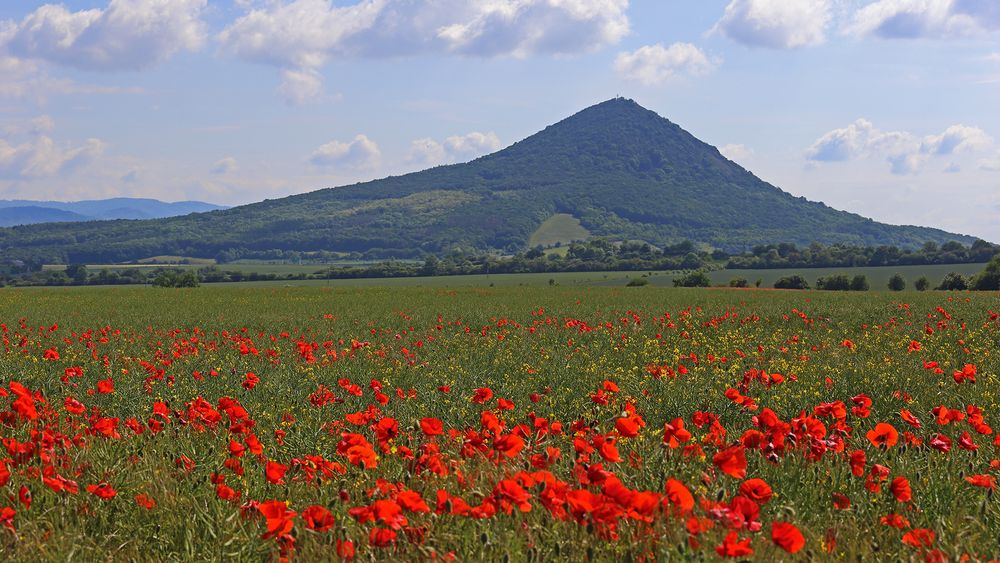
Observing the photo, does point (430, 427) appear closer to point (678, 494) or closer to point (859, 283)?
point (678, 494)

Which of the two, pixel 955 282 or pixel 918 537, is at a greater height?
pixel 918 537

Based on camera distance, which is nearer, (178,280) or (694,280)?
(694,280)

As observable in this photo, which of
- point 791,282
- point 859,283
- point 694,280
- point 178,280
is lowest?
point 178,280

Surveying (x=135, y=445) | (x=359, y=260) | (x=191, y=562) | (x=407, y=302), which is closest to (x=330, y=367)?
(x=135, y=445)

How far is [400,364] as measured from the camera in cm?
1002

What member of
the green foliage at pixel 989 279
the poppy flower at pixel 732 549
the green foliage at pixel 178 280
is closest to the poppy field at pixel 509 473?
the poppy flower at pixel 732 549

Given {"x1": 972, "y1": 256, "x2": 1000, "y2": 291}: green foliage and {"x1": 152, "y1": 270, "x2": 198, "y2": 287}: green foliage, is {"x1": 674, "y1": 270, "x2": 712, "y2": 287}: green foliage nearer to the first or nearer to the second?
{"x1": 972, "y1": 256, "x2": 1000, "y2": 291}: green foliage

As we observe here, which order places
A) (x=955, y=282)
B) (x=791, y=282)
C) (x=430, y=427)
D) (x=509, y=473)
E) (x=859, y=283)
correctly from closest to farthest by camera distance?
1. (x=430, y=427)
2. (x=509, y=473)
3. (x=955, y=282)
4. (x=859, y=283)
5. (x=791, y=282)

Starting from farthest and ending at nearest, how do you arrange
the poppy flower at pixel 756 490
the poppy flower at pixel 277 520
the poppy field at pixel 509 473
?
the poppy field at pixel 509 473, the poppy flower at pixel 756 490, the poppy flower at pixel 277 520

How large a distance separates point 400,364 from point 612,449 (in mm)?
7217

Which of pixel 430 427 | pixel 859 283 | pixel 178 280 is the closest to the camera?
pixel 430 427

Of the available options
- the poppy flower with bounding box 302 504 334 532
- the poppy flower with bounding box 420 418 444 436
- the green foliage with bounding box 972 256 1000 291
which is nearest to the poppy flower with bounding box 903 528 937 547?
the poppy flower with bounding box 420 418 444 436

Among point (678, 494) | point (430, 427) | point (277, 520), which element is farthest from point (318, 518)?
point (678, 494)

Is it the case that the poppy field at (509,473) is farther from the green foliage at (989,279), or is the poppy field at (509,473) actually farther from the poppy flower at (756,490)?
the green foliage at (989,279)
